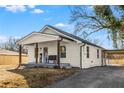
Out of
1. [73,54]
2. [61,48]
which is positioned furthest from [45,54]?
[73,54]

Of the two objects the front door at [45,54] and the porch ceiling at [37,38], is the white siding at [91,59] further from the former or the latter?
the front door at [45,54]

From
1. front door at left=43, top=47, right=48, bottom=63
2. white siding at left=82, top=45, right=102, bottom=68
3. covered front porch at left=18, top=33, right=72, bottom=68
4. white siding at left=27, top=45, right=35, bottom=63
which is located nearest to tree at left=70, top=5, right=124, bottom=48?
white siding at left=82, top=45, right=102, bottom=68

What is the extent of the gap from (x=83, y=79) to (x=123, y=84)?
85.0 inches

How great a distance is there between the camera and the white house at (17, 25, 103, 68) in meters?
17.4

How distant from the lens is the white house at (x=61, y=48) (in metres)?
17.4

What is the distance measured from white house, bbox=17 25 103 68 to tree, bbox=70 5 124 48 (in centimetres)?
105

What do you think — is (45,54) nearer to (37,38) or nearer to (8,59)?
(37,38)

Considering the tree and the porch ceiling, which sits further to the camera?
the porch ceiling

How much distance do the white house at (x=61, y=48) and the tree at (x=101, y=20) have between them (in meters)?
1.05

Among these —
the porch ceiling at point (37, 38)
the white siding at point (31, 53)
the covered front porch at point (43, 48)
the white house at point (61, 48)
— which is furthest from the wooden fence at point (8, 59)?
the porch ceiling at point (37, 38)

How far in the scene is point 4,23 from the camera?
17672 mm

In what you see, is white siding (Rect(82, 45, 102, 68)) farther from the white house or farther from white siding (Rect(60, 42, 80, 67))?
white siding (Rect(60, 42, 80, 67))

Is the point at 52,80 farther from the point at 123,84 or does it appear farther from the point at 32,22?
the point at 32,22

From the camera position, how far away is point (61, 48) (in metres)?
18.7
